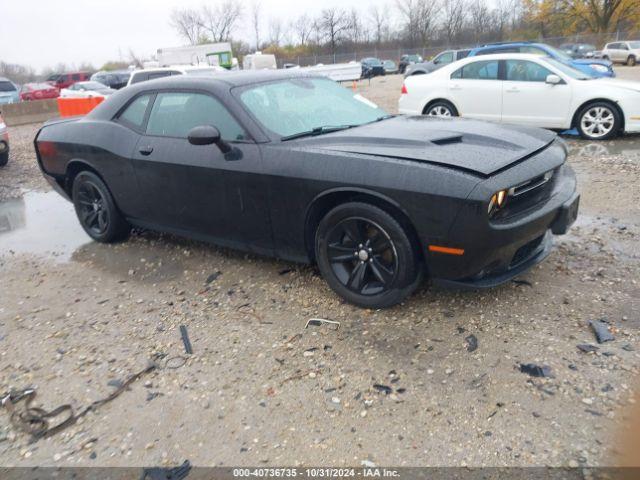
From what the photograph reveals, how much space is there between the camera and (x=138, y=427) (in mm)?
2660

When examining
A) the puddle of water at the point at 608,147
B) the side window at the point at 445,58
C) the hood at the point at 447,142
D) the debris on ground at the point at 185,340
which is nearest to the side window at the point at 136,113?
the hood at the point at 447,142

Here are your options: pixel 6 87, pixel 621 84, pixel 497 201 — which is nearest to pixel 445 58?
pixel 621 84

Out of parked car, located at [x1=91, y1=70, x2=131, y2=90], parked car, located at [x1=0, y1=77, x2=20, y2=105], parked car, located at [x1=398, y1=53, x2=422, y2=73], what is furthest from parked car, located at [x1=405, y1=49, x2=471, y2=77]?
parked car, located at [x1=398, y1=53, x2=422, y2=73]

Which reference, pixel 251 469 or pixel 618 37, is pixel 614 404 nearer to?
pixel 251 469

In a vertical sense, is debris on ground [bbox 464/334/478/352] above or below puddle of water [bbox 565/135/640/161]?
below

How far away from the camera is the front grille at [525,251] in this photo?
3363 millimetres

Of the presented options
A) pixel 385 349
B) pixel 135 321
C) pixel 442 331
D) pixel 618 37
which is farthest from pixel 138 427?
pixel 618 37

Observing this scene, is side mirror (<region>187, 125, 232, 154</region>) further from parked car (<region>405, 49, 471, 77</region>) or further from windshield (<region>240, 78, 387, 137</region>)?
parked car (<region>405, 49, 471, 77</region>)

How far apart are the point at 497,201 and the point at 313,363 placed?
56.0 inches

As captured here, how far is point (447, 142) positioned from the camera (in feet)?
11.2

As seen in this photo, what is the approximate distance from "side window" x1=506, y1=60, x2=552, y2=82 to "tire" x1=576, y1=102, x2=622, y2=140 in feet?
2.91

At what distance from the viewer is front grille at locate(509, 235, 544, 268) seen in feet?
11.0

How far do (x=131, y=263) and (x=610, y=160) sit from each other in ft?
20.7

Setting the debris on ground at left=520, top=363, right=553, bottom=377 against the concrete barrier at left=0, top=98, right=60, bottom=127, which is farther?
the concrete barrier at left=0, top=98, right=60, bottom=127
